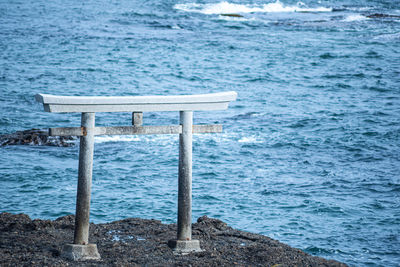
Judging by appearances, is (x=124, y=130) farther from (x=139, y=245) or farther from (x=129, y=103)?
(x=139, y=245)

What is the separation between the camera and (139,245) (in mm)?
8062

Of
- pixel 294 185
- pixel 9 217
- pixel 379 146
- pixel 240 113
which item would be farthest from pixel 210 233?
pixel 240 113

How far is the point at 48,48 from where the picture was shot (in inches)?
1336

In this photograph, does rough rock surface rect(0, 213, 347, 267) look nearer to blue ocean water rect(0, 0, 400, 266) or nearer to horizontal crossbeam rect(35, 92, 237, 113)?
horizontal crossbeam rect(35, 92, 237, 113)

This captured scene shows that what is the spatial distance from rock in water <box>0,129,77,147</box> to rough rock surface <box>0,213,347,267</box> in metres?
8.12

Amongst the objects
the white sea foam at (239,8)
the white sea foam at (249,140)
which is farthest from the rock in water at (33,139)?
the white sea foam at (239,8)

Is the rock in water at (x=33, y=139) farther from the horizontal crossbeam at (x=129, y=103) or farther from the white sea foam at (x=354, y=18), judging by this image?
the white sea foam at (x=354, y=18)

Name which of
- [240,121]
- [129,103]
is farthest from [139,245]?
[240,121]

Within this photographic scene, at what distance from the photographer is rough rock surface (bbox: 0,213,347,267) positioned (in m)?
7.21

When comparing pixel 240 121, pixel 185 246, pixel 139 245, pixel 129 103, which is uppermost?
pixel 129 103

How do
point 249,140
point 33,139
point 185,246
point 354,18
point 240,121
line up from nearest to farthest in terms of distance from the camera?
point 185,246 → point 33,139 → point 249,140 → point 240,121 → point 354,18

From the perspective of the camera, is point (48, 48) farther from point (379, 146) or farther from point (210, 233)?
point (210, 233)

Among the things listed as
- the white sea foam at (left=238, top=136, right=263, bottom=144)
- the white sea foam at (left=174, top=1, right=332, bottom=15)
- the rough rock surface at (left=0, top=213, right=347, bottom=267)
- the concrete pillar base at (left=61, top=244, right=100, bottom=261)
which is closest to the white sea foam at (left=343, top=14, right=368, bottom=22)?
the white sea foam at (left=174, top=1, right=332, bottom=15)

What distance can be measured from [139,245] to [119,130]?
189cm
